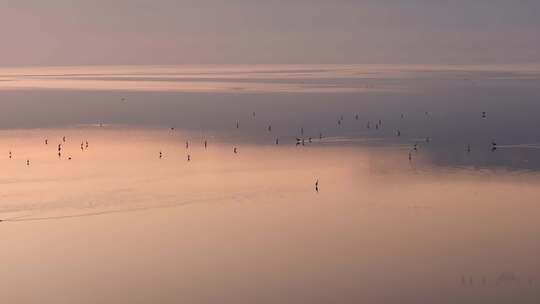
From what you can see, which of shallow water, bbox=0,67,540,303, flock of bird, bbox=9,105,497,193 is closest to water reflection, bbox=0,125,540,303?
shallow water, bbox=0,67,540,303

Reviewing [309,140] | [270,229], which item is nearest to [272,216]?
[270,229]

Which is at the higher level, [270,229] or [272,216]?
[272,216]

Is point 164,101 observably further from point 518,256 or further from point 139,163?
point 518,256

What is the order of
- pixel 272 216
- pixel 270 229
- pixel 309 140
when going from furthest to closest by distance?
pixel 309 140
pixel 272 216
pixel 270 229

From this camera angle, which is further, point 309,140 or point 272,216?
point 309,140

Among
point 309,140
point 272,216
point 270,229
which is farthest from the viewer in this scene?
point 309,140

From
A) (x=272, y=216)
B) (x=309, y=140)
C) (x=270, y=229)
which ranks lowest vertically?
(x=270, y=229)

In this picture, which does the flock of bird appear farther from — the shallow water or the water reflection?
the water reflection

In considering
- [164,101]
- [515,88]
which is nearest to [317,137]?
[164,101]

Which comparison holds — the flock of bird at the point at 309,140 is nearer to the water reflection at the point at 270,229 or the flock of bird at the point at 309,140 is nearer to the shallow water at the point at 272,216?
the shallow water at the point at 272,216

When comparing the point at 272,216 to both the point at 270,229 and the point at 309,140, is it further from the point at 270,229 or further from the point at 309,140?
the point at 309,140
